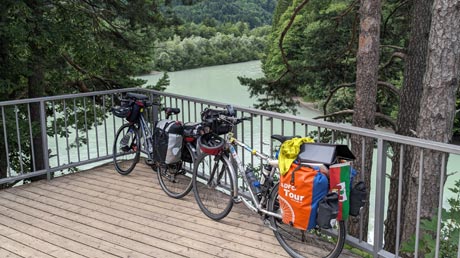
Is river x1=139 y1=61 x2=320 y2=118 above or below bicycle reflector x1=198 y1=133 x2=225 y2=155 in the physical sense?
below

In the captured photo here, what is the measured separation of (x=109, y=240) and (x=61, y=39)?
428cm

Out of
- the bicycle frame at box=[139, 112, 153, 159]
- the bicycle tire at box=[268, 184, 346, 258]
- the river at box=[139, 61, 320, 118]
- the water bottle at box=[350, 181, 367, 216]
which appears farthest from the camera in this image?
the river at box=[139, 61, 320, 118]

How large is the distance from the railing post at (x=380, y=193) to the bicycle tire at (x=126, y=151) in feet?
9.17

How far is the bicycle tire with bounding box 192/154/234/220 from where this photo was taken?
3750mm

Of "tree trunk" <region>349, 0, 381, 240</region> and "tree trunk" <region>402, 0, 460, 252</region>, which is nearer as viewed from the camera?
"tree trunk" <region>402, 0, 460, 252</region>

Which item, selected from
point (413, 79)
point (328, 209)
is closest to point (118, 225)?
point (328, 209)

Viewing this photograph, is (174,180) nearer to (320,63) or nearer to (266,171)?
(266,171)

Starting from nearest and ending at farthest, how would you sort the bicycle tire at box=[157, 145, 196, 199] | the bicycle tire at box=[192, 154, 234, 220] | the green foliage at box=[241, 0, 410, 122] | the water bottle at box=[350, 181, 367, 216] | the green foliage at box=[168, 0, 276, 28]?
the water bottle at box=[350, 181, 367, 216] → the bicycle tire at box=[192, 154, 234, 220] → the bicycle tire at box=[157, 145, 196, 199] → the green foliage at box=[241, 0, 410, 122] → the green foliage at box=[168, 0, 276, 28]

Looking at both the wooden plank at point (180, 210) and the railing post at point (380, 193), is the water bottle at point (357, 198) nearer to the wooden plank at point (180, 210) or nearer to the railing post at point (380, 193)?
the railing post at point (380, 193)

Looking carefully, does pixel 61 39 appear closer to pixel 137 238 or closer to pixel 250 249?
pixel 137 238

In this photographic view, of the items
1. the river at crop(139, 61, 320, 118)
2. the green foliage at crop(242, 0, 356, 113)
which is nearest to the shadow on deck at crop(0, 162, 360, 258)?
the green foliage at crop(242, 0, 356, 113)

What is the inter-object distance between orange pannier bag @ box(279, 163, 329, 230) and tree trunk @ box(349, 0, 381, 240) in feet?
10.9

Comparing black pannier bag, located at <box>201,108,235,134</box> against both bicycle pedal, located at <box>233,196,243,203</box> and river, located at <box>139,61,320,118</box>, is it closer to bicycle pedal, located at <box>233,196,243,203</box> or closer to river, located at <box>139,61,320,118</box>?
bicycle pedal, located at <box>233,196,243,203</box>

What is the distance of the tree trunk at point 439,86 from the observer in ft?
12.0
